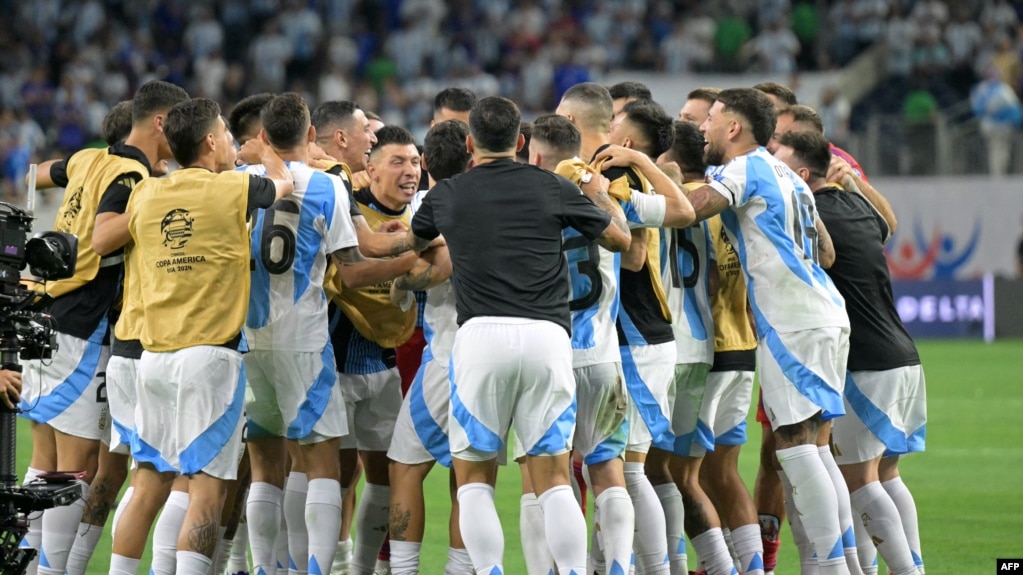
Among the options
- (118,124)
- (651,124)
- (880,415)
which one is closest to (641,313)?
(651,124)

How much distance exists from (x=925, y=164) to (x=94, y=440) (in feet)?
65.6

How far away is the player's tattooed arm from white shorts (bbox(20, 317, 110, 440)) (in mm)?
3910

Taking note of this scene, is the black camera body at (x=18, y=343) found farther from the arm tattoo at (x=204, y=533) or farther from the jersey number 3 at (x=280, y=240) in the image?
the jersey number 3 at (x=280, y=240)

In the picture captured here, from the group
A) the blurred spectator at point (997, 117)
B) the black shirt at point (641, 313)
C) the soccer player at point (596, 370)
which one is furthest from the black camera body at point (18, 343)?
the blurred spectator at point (997, 117)

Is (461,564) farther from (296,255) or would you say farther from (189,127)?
(189,127)

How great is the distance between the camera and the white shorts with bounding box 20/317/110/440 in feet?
24.5

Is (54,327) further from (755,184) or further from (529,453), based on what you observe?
(755,184)

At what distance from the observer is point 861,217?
7945 millimetres

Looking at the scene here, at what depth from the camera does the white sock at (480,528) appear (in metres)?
6.45

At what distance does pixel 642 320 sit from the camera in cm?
730

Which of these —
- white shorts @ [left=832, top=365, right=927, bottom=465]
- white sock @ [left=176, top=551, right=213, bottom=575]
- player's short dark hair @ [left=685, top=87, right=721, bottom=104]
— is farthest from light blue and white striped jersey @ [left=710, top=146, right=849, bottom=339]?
white sock @ [left=176, top=551, right=213, bottom=575]

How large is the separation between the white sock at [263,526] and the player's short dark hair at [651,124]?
270 cm

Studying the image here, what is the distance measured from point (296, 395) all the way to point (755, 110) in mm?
2850

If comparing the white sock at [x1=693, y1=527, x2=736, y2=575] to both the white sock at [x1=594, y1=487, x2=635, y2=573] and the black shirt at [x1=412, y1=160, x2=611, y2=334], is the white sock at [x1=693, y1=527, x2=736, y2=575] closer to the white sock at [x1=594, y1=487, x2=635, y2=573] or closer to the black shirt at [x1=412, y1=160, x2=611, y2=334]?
the white sock at [x1=594, y1=487, x2=635, y2=573]
